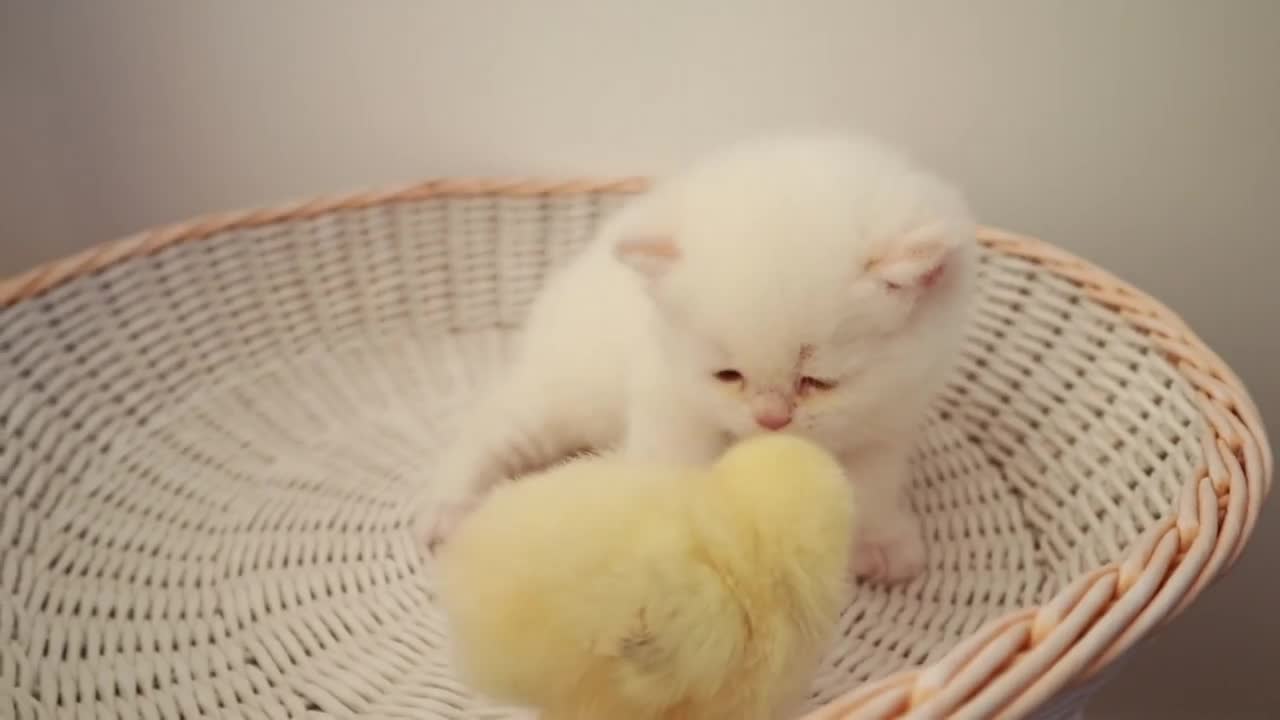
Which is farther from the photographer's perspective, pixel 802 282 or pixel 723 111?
pixel 723 111

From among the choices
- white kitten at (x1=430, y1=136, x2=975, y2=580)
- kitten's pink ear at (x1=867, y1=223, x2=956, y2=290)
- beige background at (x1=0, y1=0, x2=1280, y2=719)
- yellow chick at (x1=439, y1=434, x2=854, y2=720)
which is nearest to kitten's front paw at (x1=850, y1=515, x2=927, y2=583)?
white kitten at (x1=430, y1=136, x2=975, y2=580)

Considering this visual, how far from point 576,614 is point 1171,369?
0.72 m

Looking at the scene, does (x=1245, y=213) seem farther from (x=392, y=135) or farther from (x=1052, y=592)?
(x=392, y=135)

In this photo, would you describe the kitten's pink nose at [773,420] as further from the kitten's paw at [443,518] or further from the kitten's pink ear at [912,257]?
the kitten's paw at [443,518]

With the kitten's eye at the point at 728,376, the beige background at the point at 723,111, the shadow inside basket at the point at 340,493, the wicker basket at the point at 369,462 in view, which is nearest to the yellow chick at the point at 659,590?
the wicker basket at the point at 369,462

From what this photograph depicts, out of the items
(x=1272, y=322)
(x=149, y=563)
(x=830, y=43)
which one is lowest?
(x=149, y=563)

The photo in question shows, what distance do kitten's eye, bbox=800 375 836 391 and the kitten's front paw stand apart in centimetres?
25

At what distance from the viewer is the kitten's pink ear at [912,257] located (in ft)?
2.33

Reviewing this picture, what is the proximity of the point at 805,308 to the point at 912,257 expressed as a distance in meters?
0.09

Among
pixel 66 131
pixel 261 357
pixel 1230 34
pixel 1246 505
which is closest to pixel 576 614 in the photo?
pixel 1246 505

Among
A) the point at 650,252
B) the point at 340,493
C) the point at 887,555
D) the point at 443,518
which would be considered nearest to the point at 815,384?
the point at 650,252

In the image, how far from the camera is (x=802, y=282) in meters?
0.70

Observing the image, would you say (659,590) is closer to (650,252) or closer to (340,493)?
(650,252)

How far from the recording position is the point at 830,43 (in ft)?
4.21
